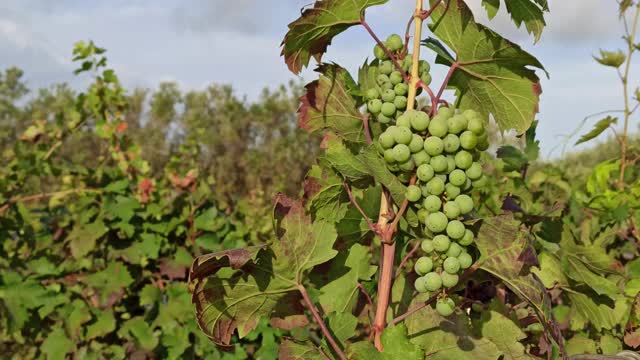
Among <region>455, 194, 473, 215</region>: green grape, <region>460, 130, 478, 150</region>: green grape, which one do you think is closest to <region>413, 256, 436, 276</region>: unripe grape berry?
<region>455, 194, 473, 215</region>: green grape

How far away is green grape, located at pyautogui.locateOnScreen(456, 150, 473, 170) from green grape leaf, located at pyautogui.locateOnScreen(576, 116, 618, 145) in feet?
4.86

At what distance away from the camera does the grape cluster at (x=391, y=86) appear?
4.21 feet

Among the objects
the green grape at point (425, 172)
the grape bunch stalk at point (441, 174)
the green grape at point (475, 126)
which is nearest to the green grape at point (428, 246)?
the grape bunch stalk at point (441, 174)

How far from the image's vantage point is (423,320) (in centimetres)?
139

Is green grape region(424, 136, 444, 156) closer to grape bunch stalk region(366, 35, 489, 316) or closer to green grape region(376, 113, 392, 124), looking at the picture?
grape bunch stalk region(366, 35, 489, 316)

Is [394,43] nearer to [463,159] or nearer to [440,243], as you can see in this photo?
[463,159]

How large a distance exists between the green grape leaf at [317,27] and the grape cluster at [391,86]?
0.30 feet

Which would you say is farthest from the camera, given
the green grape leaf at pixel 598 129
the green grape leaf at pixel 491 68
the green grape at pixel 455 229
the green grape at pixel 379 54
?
the green grape leaf at pixel 598 129

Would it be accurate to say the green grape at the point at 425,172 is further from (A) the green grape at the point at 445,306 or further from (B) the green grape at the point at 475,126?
(A) the green grape at the point at 445,306

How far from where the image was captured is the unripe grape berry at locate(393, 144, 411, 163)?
112 centimetres

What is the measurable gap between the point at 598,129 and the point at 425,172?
161 cm

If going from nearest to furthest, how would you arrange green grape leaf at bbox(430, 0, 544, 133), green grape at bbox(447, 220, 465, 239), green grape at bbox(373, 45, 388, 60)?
green grape at bbox(447, 220, 465, 239) → green grape leaf at bbox(430, 0, 544, 133) → green grape at bbox(373, 45, 388, 60)

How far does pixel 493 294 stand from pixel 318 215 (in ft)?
1.98

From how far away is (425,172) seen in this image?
3.72ft
